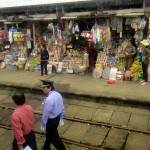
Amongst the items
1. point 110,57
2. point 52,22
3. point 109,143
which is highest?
point 52,22

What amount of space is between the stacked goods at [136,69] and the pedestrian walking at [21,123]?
8.27 m

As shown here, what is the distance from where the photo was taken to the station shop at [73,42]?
43.4 feet

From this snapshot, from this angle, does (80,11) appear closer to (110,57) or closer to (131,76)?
(110,57)

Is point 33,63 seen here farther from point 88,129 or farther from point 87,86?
point 88,129

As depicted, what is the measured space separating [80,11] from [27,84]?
493cm

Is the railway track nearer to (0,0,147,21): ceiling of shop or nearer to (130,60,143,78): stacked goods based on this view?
(130,60,143,78): stacked goods

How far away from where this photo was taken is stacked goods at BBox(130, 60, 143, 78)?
41.6 feet

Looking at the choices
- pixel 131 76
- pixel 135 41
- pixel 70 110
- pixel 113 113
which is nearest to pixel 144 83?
pixel 131 76

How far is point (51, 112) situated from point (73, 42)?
30.9 ft

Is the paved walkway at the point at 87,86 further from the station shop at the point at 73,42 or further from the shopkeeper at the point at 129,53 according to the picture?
the shopkeeper at the point at 129,53

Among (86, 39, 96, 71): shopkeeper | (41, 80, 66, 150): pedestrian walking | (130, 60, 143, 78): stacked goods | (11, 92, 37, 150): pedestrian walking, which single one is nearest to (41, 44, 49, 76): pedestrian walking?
(86, 39, 96, 71): shopkeeper

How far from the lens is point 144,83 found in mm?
12164

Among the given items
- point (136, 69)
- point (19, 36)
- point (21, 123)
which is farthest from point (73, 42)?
point (21, 123)

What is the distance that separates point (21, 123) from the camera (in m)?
5.16
